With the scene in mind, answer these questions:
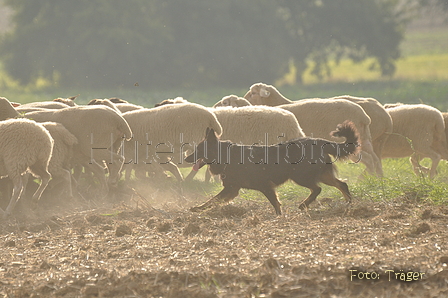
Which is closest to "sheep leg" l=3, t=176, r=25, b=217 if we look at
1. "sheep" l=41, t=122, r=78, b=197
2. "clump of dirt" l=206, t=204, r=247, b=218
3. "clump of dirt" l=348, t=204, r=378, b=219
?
"sheep" l=41, t=122, r=78, b=197

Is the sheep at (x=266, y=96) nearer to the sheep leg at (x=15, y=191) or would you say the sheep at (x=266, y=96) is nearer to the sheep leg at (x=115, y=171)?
the sheep leg at (x=115, y=171)

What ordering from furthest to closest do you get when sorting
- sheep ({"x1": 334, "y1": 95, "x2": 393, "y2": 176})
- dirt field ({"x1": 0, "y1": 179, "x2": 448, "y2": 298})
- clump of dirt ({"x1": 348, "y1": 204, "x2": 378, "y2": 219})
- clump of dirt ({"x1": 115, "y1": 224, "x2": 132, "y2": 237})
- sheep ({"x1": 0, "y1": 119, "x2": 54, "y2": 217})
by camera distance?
sheep ({"x1": 334, "y1": 95, "x2": 393, "y2": 176})
sheep ({"x1": 0, "y1": 119, "x2": 54, "y2": 217})
clump of dirt ({"x1": 348, "y1": 204, "x2": 378, "y2": 219})
clump of dirt ({"x1": 115, "y1": 224, "x2": 132, "y2": 237})
dirt field ({"x1": 0, "y1": 179, "x2": 448, "y2": 298})

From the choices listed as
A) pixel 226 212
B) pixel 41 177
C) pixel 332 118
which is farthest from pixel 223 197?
pixel 332 118

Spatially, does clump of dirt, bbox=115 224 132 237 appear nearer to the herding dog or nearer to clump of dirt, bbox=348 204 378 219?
the herding dog

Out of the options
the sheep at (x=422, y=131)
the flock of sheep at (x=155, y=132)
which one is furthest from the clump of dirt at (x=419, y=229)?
the sheep at (x=422, y=131)

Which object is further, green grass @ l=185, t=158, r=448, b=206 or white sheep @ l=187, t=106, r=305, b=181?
white sheep @ l=187, t=106, r=305, b=181

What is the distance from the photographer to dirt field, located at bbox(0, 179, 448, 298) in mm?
3725

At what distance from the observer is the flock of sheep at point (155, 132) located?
24.2ft

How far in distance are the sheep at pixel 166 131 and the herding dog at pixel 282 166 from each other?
2200 mm

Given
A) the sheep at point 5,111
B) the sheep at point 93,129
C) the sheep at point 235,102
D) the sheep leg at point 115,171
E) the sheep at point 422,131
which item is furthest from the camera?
the sheep at point 235,102

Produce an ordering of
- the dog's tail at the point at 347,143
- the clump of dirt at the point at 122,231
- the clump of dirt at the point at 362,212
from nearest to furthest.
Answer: the clump of dirt at the point at 122,231 < the clump of dirt at the point at 362,212 < the dog's tail at the point at 347,143

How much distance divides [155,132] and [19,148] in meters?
2.39

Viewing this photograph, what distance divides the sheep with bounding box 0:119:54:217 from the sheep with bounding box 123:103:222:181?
1.97 m

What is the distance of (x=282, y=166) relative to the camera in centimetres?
641
